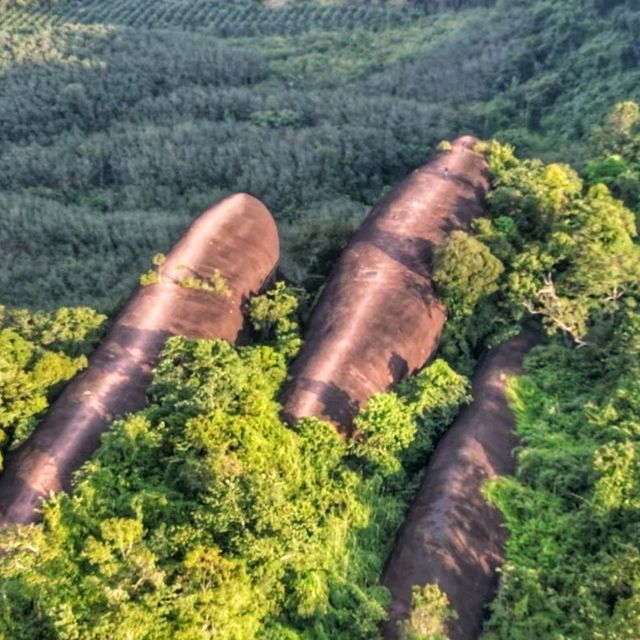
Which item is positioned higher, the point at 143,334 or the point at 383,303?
the point at 383,303

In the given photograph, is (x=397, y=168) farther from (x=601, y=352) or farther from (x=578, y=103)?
(x=601, y=352)

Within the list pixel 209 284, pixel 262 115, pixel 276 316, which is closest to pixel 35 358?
pixel 209 284

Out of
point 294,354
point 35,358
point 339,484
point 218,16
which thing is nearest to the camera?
point 339,484

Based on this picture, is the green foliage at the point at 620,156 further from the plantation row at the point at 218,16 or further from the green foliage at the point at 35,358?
the plantation row at the point at 218,16

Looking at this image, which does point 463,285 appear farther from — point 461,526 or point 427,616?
point 427,616

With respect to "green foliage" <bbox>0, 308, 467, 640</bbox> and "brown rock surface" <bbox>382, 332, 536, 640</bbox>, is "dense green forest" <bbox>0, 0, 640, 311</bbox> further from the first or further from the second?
"brown rock surface" <bbox>382, 332, 536, 640</bbox>

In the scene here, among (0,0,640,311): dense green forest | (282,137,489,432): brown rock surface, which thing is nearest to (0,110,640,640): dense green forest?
(282,137,489,432): brown rock surface

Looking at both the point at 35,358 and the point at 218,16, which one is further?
the point at 218,16
